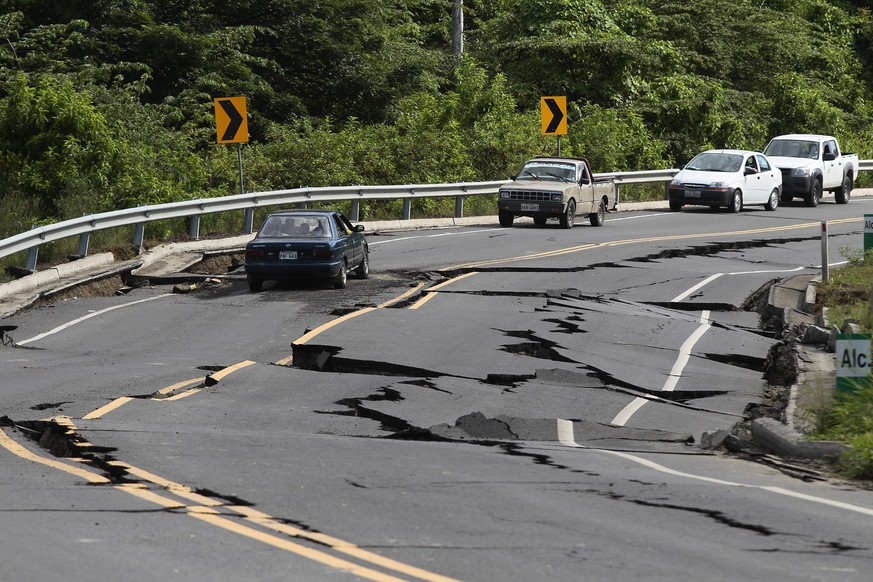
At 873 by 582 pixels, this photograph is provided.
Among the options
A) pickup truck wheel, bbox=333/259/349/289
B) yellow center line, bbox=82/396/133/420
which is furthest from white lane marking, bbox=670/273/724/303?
yellow center line, bbox=82/396/133/420

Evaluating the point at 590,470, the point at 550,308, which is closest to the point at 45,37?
the point at 550,308

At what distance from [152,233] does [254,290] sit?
5.65 m

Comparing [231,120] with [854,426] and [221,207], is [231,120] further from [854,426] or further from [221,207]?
[854,426]

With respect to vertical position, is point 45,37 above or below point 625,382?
above

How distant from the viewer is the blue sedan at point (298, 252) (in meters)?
20.7

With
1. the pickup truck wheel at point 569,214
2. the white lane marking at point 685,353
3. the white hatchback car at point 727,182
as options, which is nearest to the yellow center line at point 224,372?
the white lane marking at point 685,353

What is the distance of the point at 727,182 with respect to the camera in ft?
117

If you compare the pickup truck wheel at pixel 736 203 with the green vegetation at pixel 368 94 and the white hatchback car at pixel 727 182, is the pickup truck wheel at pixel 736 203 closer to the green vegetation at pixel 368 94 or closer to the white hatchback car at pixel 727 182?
the white hatchback car at pixel 727 182

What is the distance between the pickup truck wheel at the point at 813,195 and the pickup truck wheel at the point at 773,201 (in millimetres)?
1489

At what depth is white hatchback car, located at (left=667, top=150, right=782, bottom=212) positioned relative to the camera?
35.7 m

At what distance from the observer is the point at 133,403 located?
41.1 ft

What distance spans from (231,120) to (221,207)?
6.27 ft

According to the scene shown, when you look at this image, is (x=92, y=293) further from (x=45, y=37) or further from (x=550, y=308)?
(x=45, y=37)

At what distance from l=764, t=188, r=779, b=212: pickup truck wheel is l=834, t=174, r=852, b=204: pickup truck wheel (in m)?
3.76
